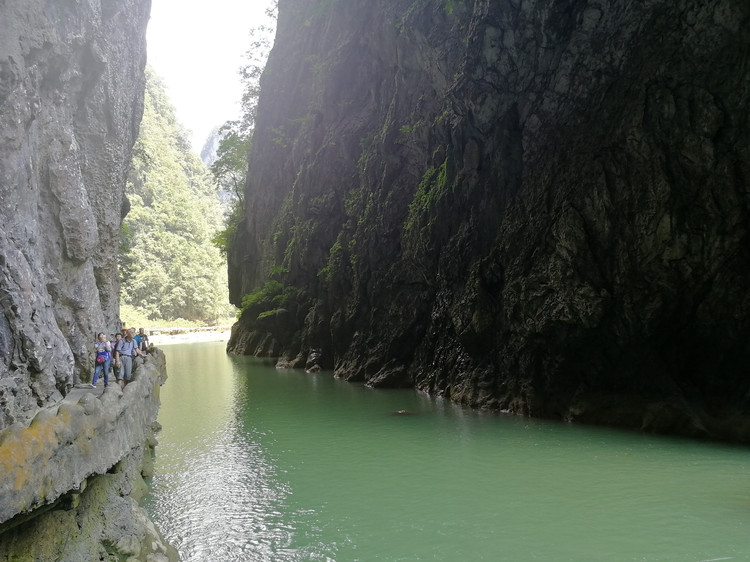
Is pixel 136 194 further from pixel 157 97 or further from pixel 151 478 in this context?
pixel 151 478

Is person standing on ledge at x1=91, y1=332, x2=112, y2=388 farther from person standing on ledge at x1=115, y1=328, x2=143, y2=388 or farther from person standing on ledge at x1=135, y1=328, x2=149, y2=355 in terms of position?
person standing on ledge at x1=135, y1=328, x2=149, y2=355

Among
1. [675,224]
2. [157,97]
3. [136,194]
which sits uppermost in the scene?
[157,97]

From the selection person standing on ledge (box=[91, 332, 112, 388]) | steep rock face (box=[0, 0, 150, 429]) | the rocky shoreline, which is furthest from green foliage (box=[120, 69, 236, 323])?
the rocky shoreline

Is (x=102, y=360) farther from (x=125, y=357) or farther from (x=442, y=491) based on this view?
(x=442, y=491)

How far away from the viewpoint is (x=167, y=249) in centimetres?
7912

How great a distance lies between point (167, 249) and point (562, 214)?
72.4 metres

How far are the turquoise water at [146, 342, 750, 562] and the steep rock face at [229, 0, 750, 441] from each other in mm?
1790

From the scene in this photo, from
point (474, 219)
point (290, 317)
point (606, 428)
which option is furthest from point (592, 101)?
point (290, 317)

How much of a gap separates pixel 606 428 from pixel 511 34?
10871 mm

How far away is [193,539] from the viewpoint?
7.76 m

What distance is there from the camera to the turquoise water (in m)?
7.38

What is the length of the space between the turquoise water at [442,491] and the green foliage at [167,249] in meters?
57.6

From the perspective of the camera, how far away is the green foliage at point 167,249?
7488cm

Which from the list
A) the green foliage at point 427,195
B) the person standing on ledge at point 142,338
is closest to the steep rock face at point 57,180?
the person standing on ledge at point 142,338
